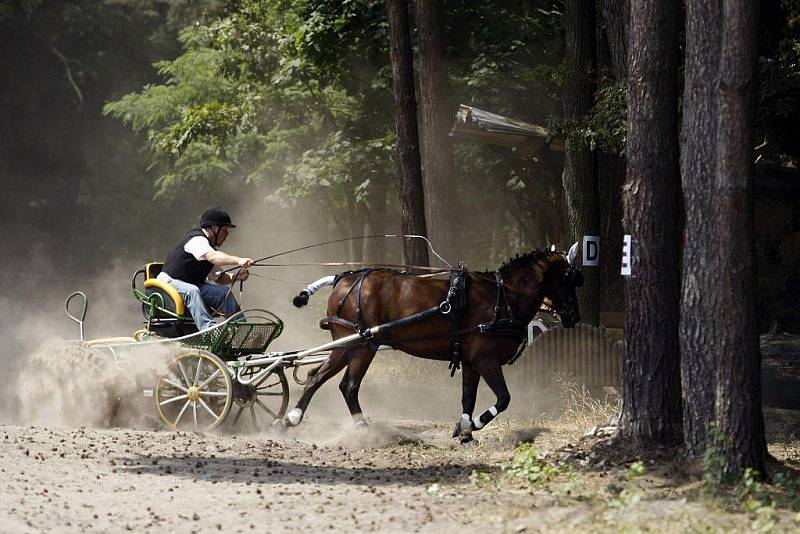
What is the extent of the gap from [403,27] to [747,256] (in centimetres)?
1140

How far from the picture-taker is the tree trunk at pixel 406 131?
19.7m

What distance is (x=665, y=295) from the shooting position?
35.2 feet

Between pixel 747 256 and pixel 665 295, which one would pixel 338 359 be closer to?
pixel 665 295

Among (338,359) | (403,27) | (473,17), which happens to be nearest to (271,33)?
(473,17)

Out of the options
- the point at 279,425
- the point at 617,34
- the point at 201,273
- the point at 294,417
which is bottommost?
the point at 279,425

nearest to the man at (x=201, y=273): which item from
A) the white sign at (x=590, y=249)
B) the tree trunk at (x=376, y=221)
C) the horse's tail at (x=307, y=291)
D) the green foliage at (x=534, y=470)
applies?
the horse's tail at (x=307, y=291)

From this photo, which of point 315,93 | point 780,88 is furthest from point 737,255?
point 315,93

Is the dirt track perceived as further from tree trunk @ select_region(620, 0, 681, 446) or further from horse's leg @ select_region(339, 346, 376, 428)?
tree trunk @ select_region(620, 0, 681, 446)

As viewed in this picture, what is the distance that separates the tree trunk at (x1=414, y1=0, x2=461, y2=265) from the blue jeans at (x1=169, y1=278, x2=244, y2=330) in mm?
7443

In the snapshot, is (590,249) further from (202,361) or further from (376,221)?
(376,221)

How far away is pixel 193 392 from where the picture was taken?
516 inches

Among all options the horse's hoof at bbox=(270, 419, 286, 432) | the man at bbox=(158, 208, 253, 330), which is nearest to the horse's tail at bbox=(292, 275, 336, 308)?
the man at bbox=(158, 208, 253, 330)

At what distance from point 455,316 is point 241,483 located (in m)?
3.70

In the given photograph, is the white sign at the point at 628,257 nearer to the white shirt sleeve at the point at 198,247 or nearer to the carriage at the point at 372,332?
the carriage at the point at 372,332
